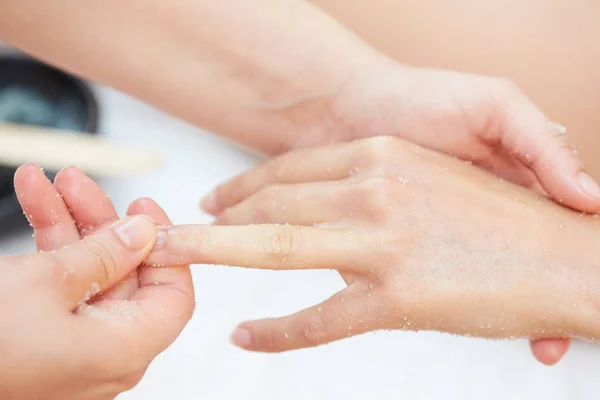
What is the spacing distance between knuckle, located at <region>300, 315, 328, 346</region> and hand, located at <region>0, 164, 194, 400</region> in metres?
0.16

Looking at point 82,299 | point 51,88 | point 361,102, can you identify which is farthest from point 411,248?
point 51,88

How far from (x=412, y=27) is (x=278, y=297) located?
1.87 feet

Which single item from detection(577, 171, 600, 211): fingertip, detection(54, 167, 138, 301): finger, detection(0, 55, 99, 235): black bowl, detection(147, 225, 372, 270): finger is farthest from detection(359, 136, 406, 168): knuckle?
detection(0, 55, 99, 235): black bowl

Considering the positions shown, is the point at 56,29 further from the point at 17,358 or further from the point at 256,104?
the point at 17,358

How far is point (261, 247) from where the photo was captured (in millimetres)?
692

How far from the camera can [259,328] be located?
0.79 meters

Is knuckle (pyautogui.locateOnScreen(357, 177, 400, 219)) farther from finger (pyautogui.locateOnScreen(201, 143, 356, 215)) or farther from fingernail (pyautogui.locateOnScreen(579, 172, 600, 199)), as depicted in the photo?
fingernail (pyautogui.locateOnScreen(579, 172, 600, 199))

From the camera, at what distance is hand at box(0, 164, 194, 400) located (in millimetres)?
516

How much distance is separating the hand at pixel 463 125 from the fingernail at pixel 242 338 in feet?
0.78

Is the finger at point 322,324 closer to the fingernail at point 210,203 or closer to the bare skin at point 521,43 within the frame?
the fingernail at point 210,203

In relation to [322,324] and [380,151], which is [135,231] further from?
[380,151]

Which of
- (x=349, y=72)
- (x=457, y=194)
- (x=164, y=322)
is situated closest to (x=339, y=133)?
(x=349, y=72)

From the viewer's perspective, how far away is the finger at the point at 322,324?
2.39ft

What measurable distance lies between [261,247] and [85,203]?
9.2 inches
